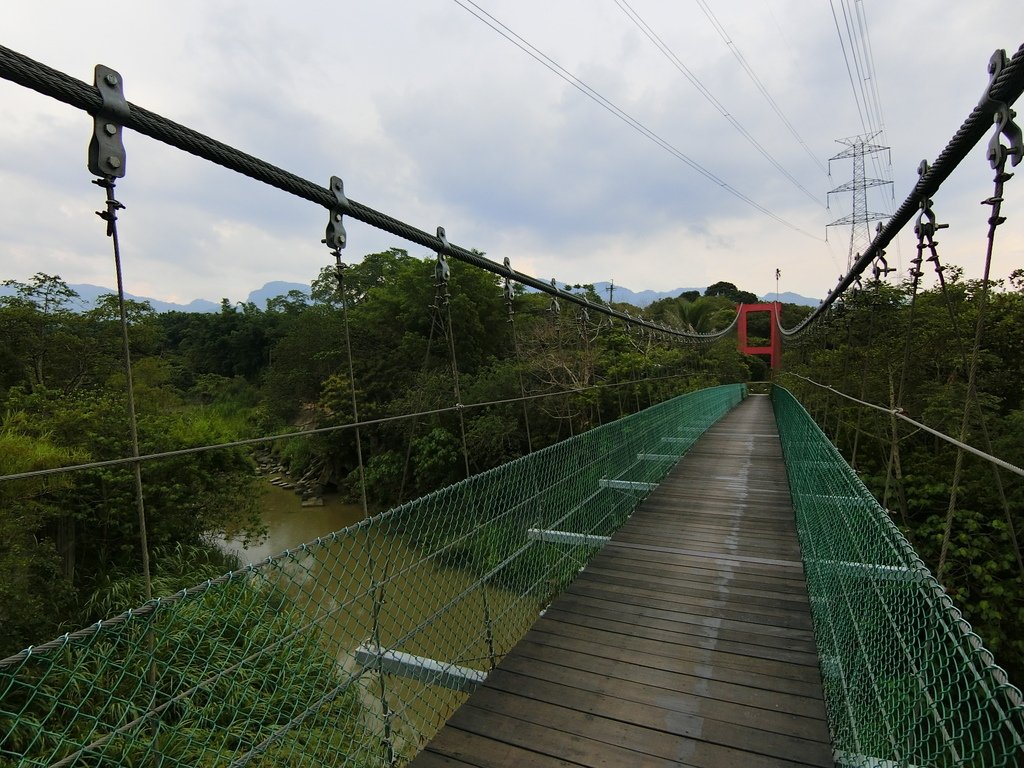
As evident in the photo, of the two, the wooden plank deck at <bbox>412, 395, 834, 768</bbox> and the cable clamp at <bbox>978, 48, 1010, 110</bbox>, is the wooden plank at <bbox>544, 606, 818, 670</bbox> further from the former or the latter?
the cable clamp at <bbox>978, 48, 1010, 110</bbox>

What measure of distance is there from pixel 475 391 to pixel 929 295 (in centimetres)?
848

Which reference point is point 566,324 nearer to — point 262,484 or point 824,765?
point 262,484

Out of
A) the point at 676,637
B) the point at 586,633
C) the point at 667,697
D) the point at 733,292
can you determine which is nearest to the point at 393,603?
the point at 586,633

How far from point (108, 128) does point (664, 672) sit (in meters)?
2.35

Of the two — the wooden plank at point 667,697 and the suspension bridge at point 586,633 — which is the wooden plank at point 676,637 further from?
the wooden plank at point 667,697

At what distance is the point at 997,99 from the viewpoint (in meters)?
1.50

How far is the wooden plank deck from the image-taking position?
1487 millimetres

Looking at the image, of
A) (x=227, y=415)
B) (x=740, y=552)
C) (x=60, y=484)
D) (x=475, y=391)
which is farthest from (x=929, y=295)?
(x=227, y=415)

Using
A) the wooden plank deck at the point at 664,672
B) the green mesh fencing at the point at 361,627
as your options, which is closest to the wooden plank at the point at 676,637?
the wooden plank deck at the point at 664,672

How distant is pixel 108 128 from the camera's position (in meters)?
1.20

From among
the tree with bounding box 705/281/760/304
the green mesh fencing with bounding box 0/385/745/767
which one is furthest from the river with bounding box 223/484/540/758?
the tree with bounding box 705/281/760/304

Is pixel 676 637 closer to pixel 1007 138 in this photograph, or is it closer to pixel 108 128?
pixel 1007 138

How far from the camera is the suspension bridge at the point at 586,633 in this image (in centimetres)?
97

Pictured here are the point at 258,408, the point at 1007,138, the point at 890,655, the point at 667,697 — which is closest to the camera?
the point at 890,655
